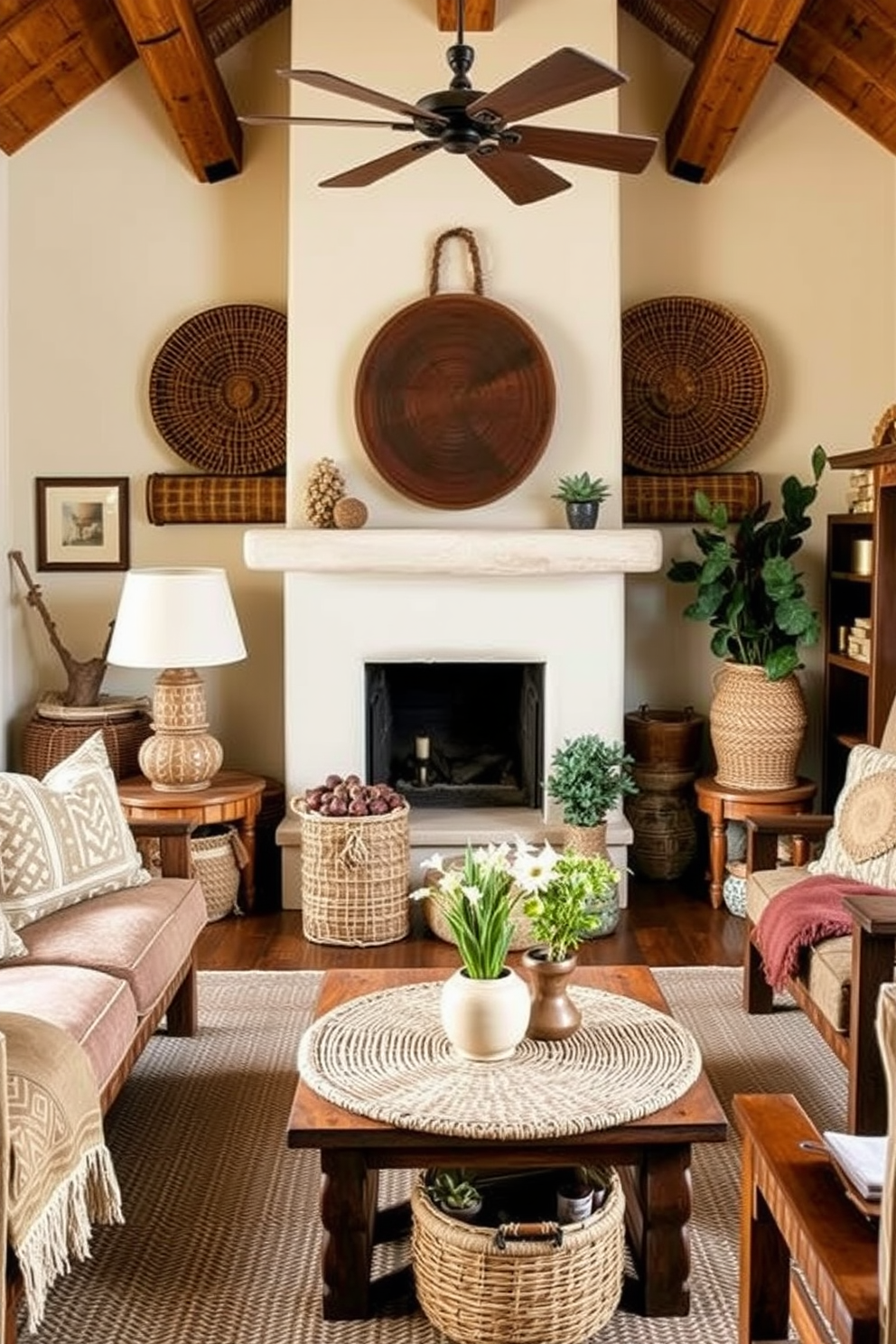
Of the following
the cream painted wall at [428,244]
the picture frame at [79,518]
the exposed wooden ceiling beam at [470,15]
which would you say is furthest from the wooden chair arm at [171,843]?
the exposed wooden ceiling beam at [470,15]

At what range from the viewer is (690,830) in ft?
18.6

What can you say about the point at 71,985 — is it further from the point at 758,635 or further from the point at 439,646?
the point at 758,635

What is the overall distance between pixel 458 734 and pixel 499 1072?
3347mm

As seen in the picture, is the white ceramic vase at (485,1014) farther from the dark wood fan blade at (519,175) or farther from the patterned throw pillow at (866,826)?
the dark wood fan blade at (519,175)

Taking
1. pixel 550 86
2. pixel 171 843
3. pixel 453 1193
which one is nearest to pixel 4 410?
pixel 171 843

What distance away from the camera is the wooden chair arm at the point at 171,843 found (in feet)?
12.7

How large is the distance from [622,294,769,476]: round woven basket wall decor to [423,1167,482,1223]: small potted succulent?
3.80m

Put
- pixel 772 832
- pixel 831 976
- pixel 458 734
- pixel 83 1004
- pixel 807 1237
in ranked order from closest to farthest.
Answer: pixel 807 1237
pixel 83 1004
pixel 831 976
pixel 772 832
pixel 458 734

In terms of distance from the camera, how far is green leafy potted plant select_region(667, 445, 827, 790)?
5.22 m

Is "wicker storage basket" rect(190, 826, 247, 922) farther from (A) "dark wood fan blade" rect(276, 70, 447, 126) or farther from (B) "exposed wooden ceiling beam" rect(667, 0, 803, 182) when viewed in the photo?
(B) "exposed wooden ceiling beam" rect(667, 0, 803, 182)

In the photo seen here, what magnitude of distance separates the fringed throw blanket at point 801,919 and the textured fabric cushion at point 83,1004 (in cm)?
160

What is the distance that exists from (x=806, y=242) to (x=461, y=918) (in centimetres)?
417

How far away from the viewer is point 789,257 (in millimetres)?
5797

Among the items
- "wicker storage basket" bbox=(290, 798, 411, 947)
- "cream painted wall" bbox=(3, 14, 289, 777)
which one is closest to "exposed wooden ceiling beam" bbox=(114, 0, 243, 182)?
"cream painted wall" bbox=(3, 14, 289, 777)
